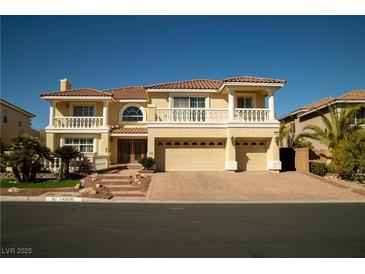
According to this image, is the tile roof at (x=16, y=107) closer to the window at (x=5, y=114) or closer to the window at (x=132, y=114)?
the window at (x=5, y=114)

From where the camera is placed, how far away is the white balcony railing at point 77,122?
25000 mm

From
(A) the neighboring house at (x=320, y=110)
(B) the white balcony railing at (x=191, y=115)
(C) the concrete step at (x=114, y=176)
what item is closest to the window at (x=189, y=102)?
(B) the white balcony railing at (x=191, y=115)

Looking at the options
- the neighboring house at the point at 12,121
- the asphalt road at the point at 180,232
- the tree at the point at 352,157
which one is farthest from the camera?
the neighboring house at the point at 12,121

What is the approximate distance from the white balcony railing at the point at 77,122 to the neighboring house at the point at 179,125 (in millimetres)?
45

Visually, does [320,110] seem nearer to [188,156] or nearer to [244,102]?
[244,102]

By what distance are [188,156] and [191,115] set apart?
303 centimetres

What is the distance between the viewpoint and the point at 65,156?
18781mm

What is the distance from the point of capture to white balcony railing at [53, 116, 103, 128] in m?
25.0

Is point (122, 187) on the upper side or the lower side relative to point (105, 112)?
lower

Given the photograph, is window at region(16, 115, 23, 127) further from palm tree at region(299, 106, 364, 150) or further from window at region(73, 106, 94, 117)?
palm tree at region(299, 106, 364, 150)

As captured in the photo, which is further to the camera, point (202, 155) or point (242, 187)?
point (202, 155)

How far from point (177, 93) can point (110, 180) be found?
948cm

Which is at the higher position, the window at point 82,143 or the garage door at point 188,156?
the window at point 82,143

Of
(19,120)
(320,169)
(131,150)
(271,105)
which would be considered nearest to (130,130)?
(131,150)
